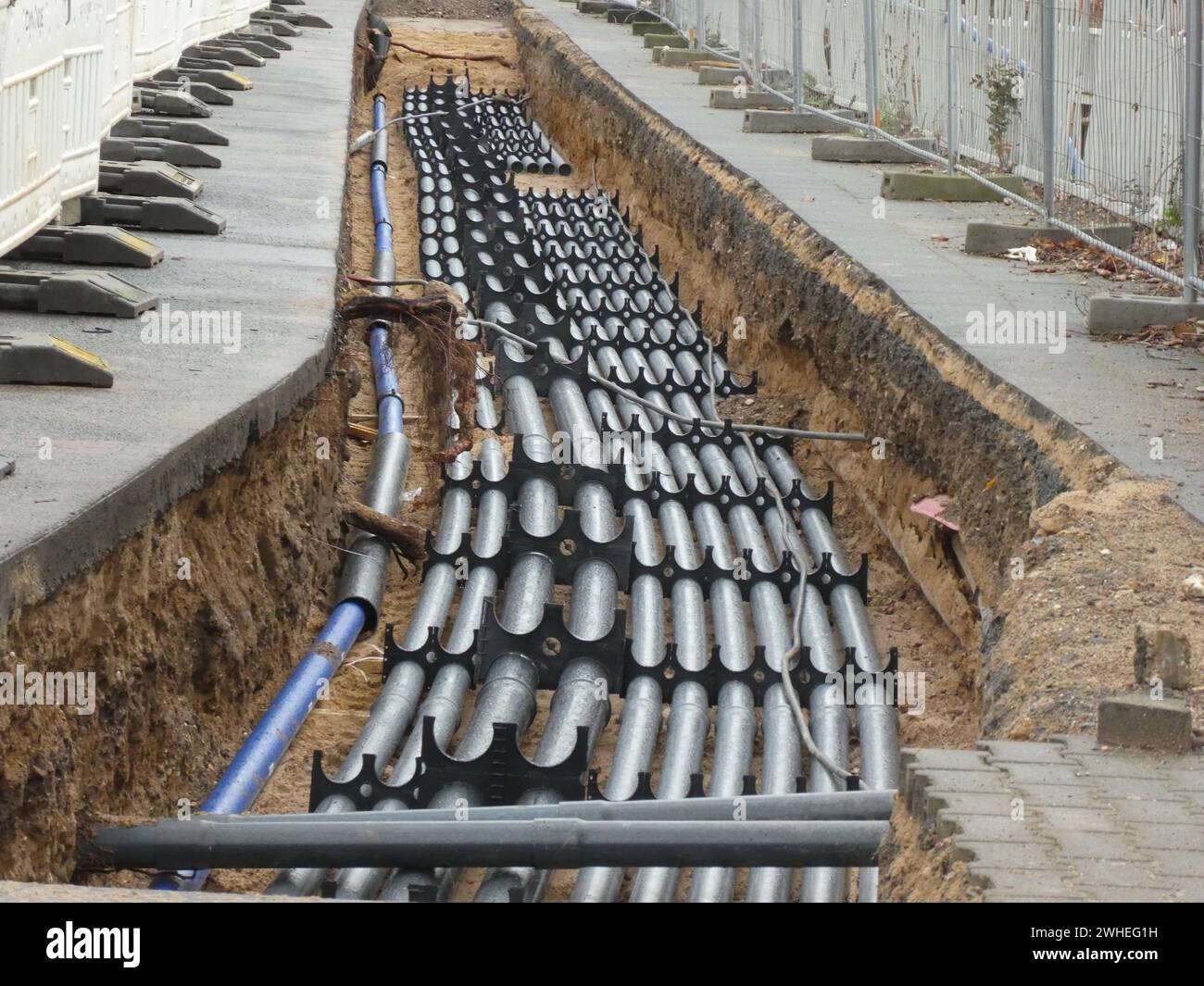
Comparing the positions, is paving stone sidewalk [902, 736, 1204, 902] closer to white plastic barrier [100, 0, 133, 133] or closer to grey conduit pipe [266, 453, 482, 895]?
grey conduit pipe [266, 453, 482, 895]

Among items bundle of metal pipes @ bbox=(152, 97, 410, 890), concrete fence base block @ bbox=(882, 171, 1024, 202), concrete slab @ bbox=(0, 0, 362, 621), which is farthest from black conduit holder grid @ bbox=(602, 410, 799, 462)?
concrete fence base block @ bbox=(882, 171, 1024, 202)

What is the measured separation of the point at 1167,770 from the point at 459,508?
4440mm

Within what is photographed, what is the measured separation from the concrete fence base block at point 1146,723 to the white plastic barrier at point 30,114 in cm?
407

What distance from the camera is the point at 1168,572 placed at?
206 inches

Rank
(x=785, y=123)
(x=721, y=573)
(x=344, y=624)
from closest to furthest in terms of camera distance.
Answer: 1. (x=344, y=624)
2. (x=721, y=573)
3. (x=785, y=123)

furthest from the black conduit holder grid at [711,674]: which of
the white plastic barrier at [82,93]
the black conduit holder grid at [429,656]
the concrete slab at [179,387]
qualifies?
the white plastic barrier at [82,93]

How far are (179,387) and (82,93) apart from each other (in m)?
2.25

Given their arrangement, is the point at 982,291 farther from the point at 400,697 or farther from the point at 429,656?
the point at 400,697

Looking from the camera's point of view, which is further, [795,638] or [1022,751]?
[795,638]

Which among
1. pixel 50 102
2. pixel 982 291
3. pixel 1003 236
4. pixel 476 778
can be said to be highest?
pixel 50 102

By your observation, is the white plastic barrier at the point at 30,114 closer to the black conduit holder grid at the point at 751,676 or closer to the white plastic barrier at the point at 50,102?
the white plastic barrier at the point at 50,102

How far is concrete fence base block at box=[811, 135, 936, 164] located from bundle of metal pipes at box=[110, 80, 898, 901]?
3.03 meters

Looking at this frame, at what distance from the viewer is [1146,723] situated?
13.4ft

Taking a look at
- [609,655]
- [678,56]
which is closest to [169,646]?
[609,655]
